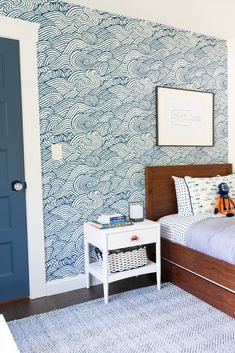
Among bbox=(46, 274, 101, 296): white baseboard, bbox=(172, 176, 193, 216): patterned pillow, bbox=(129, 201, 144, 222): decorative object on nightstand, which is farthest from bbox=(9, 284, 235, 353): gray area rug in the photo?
bbox=(172, 176, 193, 216): patterned pillow

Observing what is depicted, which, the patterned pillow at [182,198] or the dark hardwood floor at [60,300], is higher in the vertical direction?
the patterned pillow at [182,198]

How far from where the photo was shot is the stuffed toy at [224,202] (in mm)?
2809

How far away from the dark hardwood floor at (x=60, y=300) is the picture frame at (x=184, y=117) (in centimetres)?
133

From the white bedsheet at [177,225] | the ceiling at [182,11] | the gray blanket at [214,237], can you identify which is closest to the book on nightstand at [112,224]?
the white bedsheet at [177,225]

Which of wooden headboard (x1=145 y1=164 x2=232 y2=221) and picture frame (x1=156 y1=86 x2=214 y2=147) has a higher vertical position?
picture frame (x1=156 y1=86 x2=214 y2=147)

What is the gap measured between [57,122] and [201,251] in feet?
5.02

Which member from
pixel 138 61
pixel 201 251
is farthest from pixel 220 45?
pixel 201 251

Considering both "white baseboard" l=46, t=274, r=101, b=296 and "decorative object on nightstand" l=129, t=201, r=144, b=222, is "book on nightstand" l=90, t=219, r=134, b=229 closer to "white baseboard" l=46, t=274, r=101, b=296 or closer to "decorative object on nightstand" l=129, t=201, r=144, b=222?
"decorative object on nightstand" l=129, t=201, r=144, b=222

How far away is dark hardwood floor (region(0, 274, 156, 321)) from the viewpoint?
231cm

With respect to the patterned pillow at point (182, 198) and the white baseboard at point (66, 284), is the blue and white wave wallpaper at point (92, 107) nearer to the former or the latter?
the white baseboard at point (66, 284)

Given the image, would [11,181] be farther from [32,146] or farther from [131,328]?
[131,328]

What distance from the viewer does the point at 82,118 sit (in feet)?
8.78

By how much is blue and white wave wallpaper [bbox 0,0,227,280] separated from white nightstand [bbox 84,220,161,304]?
0.45 ft

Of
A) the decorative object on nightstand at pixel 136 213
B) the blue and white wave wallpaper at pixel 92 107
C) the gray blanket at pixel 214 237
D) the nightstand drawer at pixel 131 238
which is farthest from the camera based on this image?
the decorative object on nightstand at pixel 136 213
